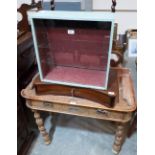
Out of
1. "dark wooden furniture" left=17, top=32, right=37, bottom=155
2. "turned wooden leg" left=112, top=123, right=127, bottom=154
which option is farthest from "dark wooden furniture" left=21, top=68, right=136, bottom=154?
"dark wooden furniture" left=17, top=32, right=37, bottom=155

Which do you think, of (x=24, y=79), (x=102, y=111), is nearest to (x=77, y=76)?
(x=102, y=111)

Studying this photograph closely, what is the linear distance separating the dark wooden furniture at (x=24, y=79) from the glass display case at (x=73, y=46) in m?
0.20

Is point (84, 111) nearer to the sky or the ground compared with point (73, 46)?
nearer to the ground

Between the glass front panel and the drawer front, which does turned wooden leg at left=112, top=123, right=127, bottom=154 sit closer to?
the drawer front

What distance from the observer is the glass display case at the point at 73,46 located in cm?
97

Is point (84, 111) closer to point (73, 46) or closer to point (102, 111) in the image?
point (102, 111)

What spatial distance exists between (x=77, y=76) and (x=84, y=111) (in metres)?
0.23

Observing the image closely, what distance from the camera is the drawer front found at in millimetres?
1139

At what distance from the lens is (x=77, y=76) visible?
1215 millimetres

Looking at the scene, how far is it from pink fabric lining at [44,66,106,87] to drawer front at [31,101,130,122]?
0.53ft

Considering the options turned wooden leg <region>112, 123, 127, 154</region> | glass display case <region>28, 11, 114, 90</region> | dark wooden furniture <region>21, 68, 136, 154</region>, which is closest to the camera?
glass display case <region>28, 11, 114, 90</region>

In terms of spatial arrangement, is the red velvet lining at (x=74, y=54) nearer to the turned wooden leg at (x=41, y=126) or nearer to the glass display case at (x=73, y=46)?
the glass display case at (x=73, y=46)
